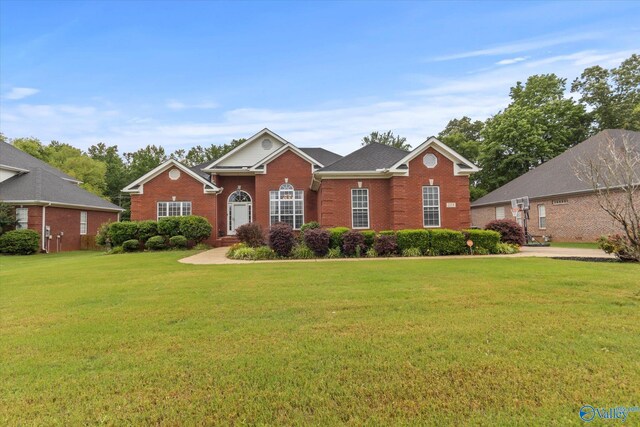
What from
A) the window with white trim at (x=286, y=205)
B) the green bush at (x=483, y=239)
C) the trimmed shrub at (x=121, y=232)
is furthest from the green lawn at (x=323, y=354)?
the window with white trim at (x=286, y=205)

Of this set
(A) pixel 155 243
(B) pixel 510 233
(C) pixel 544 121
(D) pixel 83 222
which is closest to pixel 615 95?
(C) pixel 544 121

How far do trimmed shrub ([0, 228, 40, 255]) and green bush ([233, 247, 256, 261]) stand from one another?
597 inches

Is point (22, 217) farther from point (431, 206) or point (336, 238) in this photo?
point (431, 206)

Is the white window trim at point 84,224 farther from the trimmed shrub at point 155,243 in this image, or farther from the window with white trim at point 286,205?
the window with white trim at point 286,205

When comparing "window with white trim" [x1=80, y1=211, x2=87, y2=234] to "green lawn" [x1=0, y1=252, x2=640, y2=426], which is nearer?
"green lawn" [x1=0, y1=252, x2=640, y2=426]

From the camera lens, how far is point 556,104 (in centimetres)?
3512

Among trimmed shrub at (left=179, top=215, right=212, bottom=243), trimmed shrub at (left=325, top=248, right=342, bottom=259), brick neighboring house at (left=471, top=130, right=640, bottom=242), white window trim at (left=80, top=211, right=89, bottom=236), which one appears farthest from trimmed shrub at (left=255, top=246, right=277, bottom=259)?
white window trim at (left=80, top=211, right=89, bottom=236)

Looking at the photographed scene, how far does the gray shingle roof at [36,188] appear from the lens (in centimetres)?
2275

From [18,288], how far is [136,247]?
440 inches

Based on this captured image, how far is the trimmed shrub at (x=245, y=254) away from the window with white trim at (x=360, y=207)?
6762 mm

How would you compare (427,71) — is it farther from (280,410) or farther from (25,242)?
(25,242)

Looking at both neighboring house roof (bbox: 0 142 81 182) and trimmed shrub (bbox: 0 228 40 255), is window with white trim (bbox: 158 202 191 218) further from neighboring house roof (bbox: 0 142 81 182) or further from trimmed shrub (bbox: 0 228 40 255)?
neighboring house roof (bbox: 0 142 81 182)

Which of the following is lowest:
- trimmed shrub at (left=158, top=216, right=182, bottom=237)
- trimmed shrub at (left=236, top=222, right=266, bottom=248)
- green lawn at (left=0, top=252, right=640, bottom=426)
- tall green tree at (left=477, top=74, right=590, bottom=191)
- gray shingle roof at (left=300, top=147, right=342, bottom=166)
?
green lawn at (left=0, top=252, right=640, bottom=426)

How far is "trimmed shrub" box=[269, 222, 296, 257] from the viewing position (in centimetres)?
1478
